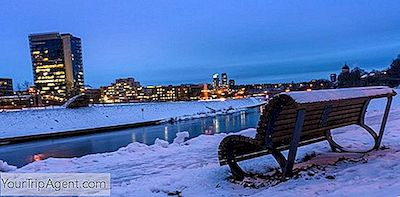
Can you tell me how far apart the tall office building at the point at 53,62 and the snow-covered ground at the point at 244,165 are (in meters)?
107

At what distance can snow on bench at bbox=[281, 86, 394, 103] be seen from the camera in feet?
16.5

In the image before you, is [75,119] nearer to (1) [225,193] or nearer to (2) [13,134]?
(2) [13,134]

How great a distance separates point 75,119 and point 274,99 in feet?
127

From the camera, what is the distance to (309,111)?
5688mm

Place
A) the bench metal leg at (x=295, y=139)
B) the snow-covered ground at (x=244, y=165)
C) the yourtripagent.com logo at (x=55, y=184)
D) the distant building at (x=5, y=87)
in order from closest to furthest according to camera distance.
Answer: the snow-covered ground at (x=244, y=165)
the bench metal leg at (x=295, y=139)
the yourtripagent.com logo at (x=55, y=184)
the distant building at (x=5, y=87)

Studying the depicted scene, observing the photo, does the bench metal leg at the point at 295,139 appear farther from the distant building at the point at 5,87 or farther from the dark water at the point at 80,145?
the distant building at the point at 5,87

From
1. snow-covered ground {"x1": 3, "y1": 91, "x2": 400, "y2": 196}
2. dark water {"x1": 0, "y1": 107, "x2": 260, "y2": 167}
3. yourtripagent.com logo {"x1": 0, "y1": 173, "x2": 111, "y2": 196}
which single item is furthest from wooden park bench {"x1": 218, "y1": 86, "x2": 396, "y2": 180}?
dark water {"x1": 0, "y1": 107, "x2": 260, "y2": 167}

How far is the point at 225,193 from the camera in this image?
204 inches

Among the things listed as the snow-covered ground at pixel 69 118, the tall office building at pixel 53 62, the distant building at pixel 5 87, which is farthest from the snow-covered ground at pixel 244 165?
the distant building at pixel 5 87

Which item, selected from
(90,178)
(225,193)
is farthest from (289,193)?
(90,178)

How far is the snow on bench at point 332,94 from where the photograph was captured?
5043mm

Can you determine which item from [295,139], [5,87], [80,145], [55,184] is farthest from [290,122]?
[5,87]

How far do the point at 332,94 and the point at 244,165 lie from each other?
2.18 m

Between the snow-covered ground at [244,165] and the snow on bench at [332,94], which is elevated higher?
the snow on bench at [332,94]
